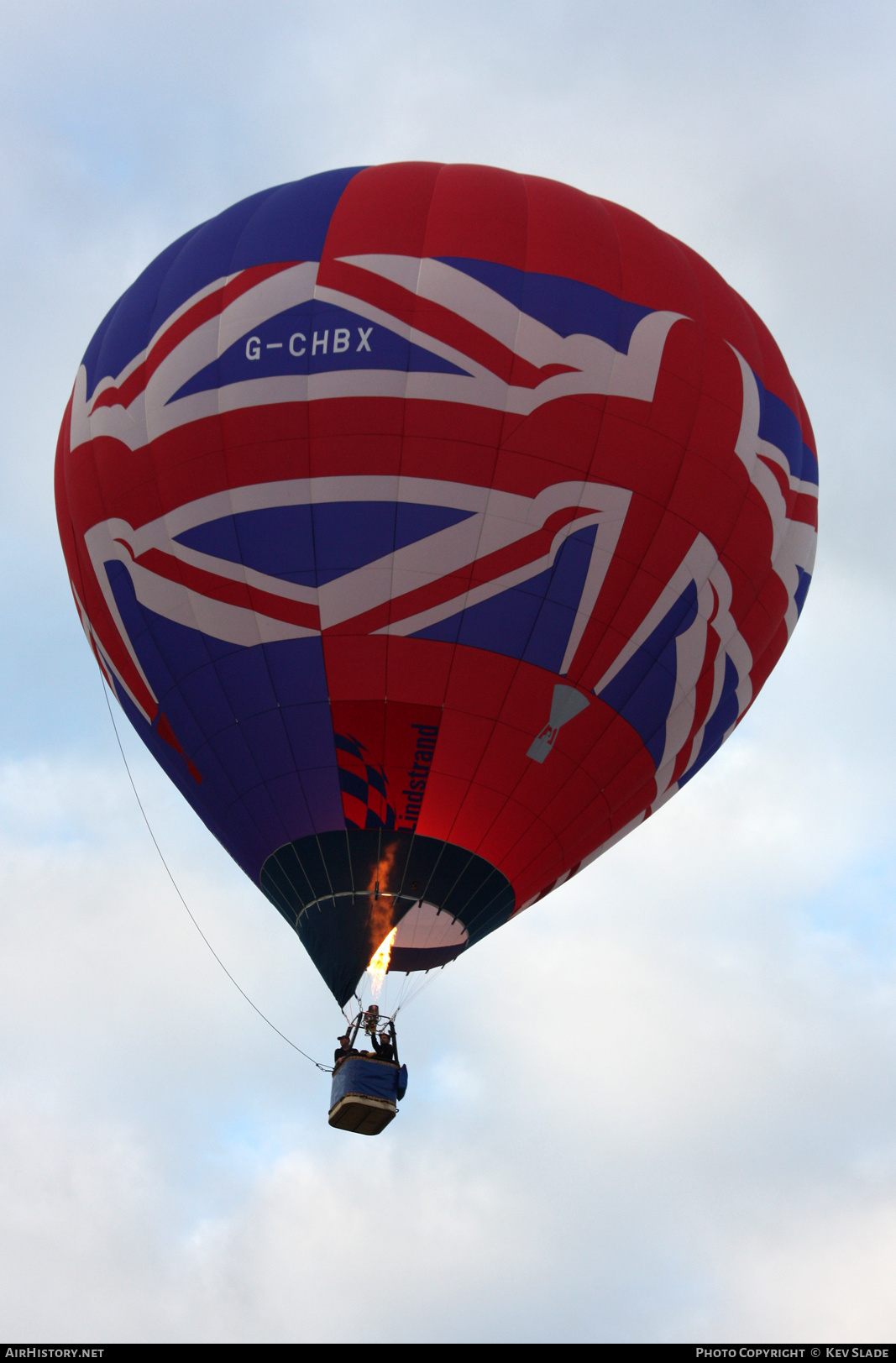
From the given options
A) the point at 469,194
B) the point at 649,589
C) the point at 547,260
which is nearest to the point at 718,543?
the point at 649,589

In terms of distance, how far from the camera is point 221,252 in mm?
17547

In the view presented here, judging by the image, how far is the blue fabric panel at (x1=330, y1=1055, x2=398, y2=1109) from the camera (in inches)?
621

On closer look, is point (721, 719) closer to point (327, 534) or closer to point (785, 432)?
point (785, 432)

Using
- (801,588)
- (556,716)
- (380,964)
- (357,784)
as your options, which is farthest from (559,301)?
(380,964)

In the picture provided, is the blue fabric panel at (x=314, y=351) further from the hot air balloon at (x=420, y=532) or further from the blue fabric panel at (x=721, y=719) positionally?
→ the blue fabric panel at (x=721, y=719)

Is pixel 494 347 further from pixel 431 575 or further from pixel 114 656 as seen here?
pixel 114 656

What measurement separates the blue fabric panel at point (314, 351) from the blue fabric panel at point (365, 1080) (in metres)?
7.01

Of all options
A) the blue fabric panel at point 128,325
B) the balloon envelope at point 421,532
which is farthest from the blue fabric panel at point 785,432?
the blue fabric panel at point 128,325

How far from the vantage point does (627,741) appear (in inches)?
677

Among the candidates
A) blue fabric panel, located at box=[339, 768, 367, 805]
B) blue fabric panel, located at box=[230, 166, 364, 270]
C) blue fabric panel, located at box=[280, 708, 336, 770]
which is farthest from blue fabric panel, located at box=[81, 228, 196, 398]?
blue fabric panel, located at box=[339, 768, 367, 805]

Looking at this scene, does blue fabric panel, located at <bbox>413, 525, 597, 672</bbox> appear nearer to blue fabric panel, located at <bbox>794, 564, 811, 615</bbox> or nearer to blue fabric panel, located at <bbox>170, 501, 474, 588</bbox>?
blue fabric panel, located at <bbox>170, 501, 474, 588</bbox>

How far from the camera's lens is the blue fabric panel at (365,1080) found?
51.8 ft

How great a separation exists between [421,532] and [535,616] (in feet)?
4.77

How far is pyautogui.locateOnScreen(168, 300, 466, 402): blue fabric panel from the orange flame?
5.83 m
